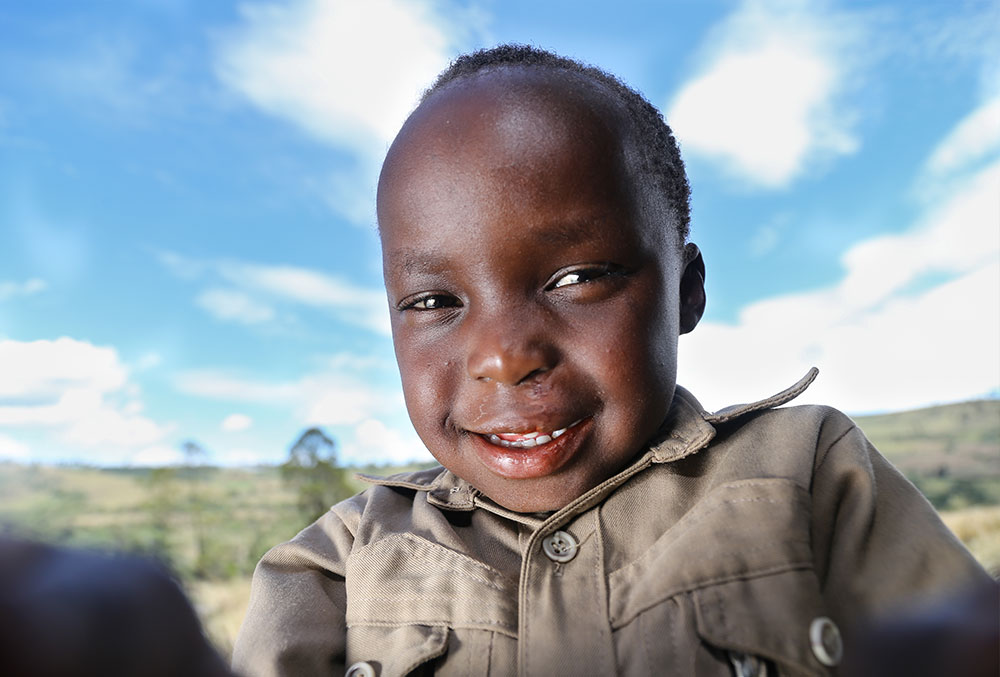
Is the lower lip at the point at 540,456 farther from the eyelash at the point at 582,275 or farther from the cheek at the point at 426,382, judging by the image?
the eyelash at the point at 582,275

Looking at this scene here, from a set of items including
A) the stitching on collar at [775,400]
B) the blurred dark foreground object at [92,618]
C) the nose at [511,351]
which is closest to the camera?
the blurred dark foreground object at [92,618]

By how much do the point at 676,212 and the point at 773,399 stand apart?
49 centimetres

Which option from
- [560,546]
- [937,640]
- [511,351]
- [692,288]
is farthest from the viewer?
[692,288]

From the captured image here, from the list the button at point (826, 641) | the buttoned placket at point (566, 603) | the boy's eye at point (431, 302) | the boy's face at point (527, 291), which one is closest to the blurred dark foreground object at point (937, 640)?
the button at point (826, 641)

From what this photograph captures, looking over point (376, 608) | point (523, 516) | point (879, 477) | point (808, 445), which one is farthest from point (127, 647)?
point (879, 477)

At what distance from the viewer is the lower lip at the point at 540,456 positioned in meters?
1.50

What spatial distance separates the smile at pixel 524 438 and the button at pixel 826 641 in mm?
536

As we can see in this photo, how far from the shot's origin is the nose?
4.65ft

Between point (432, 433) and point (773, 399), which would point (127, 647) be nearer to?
point (432, 433)

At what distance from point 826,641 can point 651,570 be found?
0.31m

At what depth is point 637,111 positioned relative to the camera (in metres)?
1.79

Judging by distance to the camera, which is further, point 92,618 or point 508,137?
point 508,137

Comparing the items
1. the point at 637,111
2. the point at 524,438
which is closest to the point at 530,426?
the point at 524,438

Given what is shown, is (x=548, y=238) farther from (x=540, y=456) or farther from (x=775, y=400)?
(x=775, y=400)
